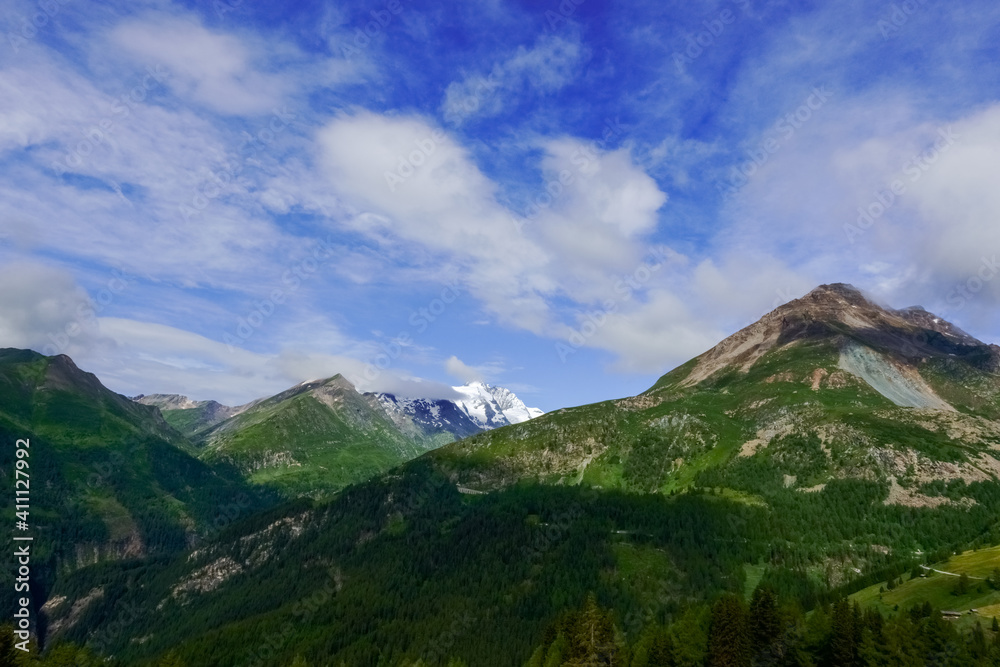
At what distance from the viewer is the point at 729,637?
102875mm

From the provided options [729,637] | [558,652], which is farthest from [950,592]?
[558,652]

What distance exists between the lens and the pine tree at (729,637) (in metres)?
101

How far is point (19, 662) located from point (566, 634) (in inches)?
4521

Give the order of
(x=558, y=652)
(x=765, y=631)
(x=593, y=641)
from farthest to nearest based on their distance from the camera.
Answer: (x=558, y=652), (x=593, y=641), (x=765, y=631)

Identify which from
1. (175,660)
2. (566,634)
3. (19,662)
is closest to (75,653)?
(175,660)

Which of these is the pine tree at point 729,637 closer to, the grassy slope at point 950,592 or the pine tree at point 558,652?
the pine tree at point 558,652

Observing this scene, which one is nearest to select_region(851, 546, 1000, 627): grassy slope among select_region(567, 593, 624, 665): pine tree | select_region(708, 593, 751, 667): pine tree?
select_region(708, 593, 751, 667): pine tree

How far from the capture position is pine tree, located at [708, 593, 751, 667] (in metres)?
101

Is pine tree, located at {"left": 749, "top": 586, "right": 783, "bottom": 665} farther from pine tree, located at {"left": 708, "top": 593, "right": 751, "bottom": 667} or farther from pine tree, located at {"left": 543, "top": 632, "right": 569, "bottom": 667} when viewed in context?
pine tree, located at {"left": 543, "top": 632, "right": 569, "bottom": 667}

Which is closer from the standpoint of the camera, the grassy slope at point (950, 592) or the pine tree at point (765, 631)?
the pine tree at point (765, 631)

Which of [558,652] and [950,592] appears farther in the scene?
[950,592]

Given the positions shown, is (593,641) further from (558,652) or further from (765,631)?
(765,631)

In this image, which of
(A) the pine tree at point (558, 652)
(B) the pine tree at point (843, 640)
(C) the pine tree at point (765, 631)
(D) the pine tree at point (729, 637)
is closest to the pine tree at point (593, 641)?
(A) the pine tree at point (558, 652)

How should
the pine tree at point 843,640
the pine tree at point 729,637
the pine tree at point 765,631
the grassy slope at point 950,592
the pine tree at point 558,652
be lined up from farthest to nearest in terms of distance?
the grassy slope at point 950,592
the pine tree at point 558,652
the pine tree at point 765,631
the pine tree at point 729,637
the pine tree at point 843,640
